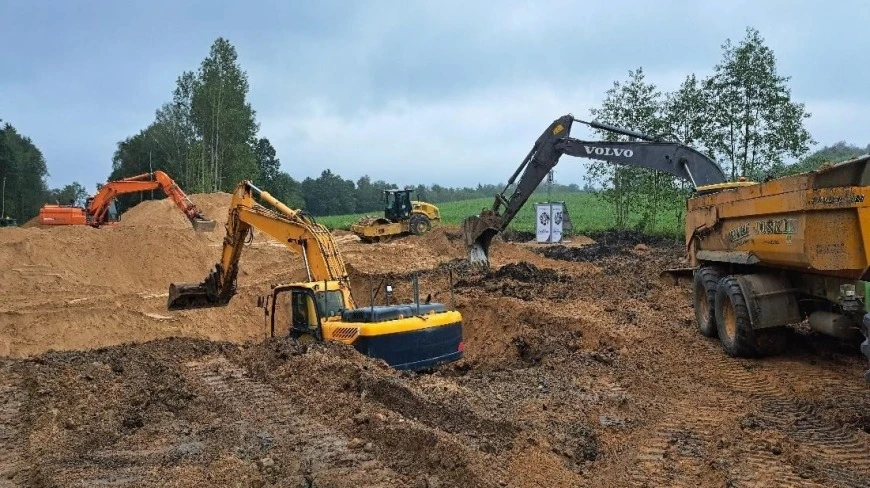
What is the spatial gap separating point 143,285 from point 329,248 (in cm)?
1072

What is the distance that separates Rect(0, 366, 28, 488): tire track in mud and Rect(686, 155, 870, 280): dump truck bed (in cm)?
700

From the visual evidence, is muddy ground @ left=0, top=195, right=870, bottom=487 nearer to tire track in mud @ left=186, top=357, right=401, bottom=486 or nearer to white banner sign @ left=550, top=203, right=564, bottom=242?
tire track in mud @ left=186, top=357, right=401, bottom=486

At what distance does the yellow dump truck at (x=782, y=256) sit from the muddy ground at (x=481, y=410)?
0.54m

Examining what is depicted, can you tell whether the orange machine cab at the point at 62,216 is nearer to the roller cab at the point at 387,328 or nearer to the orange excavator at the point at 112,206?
the orange excavator at the point at 112,206

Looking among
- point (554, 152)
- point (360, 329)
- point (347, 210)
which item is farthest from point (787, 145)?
point (347, 210)

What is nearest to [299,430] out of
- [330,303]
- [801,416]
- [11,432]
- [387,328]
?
[387,328]

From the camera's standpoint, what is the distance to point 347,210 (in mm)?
89438

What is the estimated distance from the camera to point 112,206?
977 inches

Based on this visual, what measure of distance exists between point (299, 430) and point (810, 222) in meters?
5.04

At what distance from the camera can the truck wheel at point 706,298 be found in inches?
368

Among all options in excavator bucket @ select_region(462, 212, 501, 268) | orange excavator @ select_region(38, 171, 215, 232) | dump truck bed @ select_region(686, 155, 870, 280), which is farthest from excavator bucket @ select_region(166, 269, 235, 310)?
dump truck bed @ select_region(686, 155, 870, 280)

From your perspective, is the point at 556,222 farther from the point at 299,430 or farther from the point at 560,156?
the point at 299,430

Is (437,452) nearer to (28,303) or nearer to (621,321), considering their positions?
(621,321)

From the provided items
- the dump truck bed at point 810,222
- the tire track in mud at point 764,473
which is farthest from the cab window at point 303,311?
the tire track in mud at point 764,473
